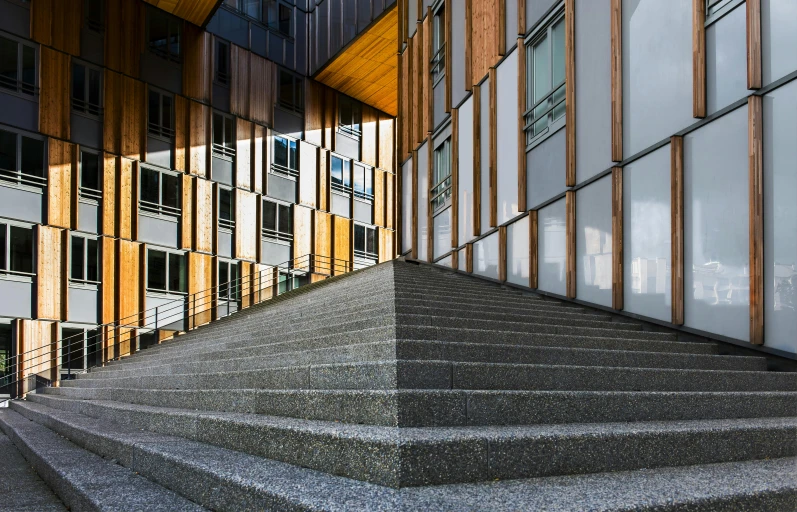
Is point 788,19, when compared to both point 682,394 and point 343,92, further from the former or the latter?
point 343,92

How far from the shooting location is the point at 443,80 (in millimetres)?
16531

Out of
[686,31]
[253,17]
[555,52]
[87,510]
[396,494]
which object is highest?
[253,17]

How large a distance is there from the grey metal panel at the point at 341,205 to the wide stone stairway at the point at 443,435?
19764 millimetres

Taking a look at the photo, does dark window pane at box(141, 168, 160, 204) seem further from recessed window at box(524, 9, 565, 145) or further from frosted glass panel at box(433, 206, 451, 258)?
recessed window at box(524, 9, 565, 145)

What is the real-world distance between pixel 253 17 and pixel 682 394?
22.6 meters

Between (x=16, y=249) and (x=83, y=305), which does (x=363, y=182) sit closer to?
(x=83, y=305)

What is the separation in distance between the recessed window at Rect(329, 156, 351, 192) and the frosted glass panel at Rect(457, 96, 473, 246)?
39.2ft

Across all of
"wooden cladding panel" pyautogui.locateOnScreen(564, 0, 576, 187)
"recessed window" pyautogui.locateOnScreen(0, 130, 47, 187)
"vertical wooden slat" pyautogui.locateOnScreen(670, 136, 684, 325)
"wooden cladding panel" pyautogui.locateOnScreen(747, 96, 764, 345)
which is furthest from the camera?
"recessed window" pyautogui.locateOnScreen(0, 130, 47, 187)

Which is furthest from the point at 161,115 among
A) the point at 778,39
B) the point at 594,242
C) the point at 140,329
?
the point at 778,39

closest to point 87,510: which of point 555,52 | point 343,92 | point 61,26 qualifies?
point 555,52

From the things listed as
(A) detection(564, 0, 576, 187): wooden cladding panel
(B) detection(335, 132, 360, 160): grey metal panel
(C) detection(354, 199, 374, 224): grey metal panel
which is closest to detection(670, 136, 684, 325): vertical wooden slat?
(A) detection(564, 0, 576, 187): wooden cladding panel

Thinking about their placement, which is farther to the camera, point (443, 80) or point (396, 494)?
point (443, 80)

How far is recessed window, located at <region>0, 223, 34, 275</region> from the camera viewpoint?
16.7 m

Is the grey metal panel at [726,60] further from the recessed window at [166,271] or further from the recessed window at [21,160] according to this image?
the recessed window at [166,271]
